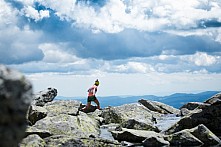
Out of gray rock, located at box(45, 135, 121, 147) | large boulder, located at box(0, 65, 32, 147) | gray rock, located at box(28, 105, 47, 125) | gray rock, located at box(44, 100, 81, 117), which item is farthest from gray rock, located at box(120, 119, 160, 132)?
large boulder, located at box(0, 65, 32, 147)

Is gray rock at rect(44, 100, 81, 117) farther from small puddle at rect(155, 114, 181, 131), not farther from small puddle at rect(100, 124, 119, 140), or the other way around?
small puddle at rect(155, 114, 181, 131)

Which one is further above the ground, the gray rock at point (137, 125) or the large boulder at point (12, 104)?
the large boulder at point (12, 104)

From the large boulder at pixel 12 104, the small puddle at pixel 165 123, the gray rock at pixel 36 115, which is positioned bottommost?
the small puddle at pixel 165 123

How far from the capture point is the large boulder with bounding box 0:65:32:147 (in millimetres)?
5480

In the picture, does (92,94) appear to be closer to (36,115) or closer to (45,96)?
(45,96)

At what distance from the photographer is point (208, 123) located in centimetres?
2892

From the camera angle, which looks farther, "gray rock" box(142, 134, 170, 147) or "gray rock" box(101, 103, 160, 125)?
"gray rock" box(101, 103, 160, 125)

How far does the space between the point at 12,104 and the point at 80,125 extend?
23209 millimetres

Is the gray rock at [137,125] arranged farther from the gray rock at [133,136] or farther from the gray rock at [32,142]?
the gray rock at [32,142]

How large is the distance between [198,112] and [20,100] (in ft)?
83.0

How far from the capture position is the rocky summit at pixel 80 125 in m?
5.63

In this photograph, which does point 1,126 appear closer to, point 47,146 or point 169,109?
point 47,146

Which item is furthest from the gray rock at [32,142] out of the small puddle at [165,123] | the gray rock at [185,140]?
the small puddle at [165,123]

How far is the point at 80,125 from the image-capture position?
28.5 metres
